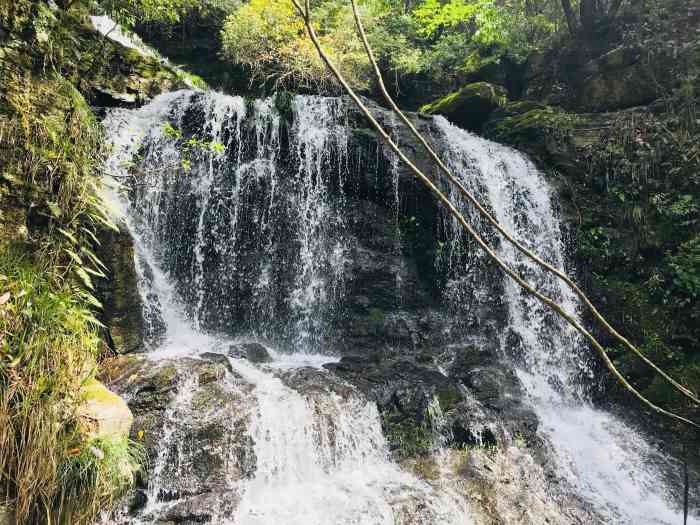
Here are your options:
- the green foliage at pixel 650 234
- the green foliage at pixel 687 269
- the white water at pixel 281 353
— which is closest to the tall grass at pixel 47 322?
the white water at pixel 281 353

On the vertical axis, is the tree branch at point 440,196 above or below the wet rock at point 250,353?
above

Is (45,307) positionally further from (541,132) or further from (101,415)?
(541,132)

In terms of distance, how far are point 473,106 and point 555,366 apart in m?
7.31

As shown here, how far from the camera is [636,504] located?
17.7 ft

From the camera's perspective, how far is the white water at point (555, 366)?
18.3 feet

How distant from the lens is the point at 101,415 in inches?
138

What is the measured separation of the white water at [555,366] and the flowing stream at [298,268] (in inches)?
1.0

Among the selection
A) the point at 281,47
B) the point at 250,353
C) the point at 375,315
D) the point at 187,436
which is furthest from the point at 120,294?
the point at 281,47

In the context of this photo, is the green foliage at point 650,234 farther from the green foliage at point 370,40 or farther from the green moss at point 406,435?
the green foliage at point 370,40

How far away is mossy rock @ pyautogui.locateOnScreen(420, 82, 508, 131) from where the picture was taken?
480 inches

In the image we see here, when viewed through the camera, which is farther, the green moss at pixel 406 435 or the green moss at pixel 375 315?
the green moss at pixel 375 315

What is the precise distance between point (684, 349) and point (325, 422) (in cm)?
612

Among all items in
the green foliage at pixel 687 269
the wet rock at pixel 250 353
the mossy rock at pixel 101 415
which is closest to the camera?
the mossy rock at pixel 101 415

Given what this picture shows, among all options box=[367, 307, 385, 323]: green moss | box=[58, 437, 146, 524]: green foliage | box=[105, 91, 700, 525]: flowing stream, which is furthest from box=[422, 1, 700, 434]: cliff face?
box=[58, 437, 146, 524]: green foliage
